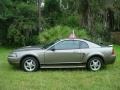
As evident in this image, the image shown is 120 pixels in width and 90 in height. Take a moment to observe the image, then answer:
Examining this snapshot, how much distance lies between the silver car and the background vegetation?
930 cm

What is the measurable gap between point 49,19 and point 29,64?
14231mm

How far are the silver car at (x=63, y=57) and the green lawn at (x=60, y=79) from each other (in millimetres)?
296

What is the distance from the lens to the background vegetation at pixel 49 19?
Result: 25.4 meters

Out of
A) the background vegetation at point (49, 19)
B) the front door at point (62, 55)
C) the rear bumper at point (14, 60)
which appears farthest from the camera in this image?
the background vegetation at point (49, 19)

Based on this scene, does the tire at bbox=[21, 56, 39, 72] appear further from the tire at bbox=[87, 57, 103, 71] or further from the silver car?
the tire at bbox=[87, 57, 103, 71]

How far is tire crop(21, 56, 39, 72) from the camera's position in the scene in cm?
1397

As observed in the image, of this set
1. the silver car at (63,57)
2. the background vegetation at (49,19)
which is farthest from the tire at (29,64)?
the background vegetation at (49,19)

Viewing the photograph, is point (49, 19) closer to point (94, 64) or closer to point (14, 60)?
point (14, 60)

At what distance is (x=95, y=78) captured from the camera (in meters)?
12.2

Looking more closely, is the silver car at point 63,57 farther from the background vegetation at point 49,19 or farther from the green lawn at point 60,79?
the background vegetation at point 49,19

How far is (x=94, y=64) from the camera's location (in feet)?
46.3

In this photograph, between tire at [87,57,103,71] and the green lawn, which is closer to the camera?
the green lawn

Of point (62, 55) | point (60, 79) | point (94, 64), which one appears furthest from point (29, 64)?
point (94, 64)

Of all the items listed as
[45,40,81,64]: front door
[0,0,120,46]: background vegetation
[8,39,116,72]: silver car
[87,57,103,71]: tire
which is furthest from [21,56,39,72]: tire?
[0,0,120,46]: background vegetation
